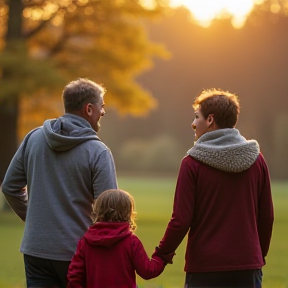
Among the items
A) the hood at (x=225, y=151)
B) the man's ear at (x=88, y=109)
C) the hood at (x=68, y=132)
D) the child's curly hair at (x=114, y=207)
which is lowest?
the child's curly hair at (x=114, y=207)

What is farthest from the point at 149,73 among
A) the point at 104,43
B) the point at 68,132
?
the point at 68,132

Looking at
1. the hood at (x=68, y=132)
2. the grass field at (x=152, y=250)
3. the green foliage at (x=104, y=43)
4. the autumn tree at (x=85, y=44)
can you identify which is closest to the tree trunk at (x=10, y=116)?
the autumn tree at (x=85, y=44)

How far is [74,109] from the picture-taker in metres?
5.30

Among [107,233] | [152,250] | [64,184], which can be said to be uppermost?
[64,184]

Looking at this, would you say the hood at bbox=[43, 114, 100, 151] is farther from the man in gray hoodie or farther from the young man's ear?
the young man's ear

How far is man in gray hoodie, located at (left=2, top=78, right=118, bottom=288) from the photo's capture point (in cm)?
517

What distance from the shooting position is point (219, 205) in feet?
16.8

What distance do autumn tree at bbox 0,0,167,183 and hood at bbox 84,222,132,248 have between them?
19.1 metres

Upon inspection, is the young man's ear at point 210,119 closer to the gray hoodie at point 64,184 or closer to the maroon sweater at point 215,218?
the maroon sweater at point 215,218

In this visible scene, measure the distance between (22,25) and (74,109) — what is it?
21120 millimetres

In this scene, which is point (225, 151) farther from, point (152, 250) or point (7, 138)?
point (7, 138)

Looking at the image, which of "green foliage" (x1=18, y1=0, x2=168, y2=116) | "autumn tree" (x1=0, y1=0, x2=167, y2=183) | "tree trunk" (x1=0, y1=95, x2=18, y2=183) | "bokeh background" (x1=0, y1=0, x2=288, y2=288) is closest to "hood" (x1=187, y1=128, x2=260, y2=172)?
"bokeh background" (x1=0, y1=0, x2=288, y2=288)

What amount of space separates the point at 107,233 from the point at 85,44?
69.2ft

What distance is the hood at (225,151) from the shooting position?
5.11m
